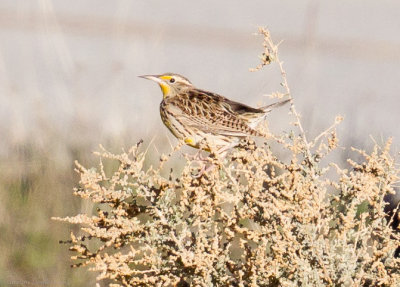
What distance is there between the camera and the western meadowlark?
3904 millimetres

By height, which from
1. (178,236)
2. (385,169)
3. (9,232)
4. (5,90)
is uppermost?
(385,169)

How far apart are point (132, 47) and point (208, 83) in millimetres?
561

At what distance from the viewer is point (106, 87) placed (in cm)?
596

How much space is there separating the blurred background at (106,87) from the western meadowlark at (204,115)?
0.79ft

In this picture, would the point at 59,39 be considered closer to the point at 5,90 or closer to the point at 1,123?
the point at 5,90

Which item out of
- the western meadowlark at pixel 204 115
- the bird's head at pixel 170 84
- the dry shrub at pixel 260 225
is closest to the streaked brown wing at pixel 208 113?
the western meadowlark at pixel 204 115

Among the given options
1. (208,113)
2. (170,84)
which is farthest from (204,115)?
(170,84)

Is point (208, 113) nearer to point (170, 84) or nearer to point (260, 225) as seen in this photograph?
point (170, 84)

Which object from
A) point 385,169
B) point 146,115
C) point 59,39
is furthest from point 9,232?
→ point 385,169

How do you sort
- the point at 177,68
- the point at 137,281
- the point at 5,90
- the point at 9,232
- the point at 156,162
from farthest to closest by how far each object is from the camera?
1. the point at 177,68
2. the point at 5,90
3. the point at 156,162
4. the point at 9,232
5. the point at 137,281

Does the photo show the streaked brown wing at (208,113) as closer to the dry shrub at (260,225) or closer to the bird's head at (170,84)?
the bird's head at (170,84)

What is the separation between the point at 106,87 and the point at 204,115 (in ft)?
5.58

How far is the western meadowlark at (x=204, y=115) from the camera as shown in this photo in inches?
154

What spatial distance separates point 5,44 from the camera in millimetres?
7363
